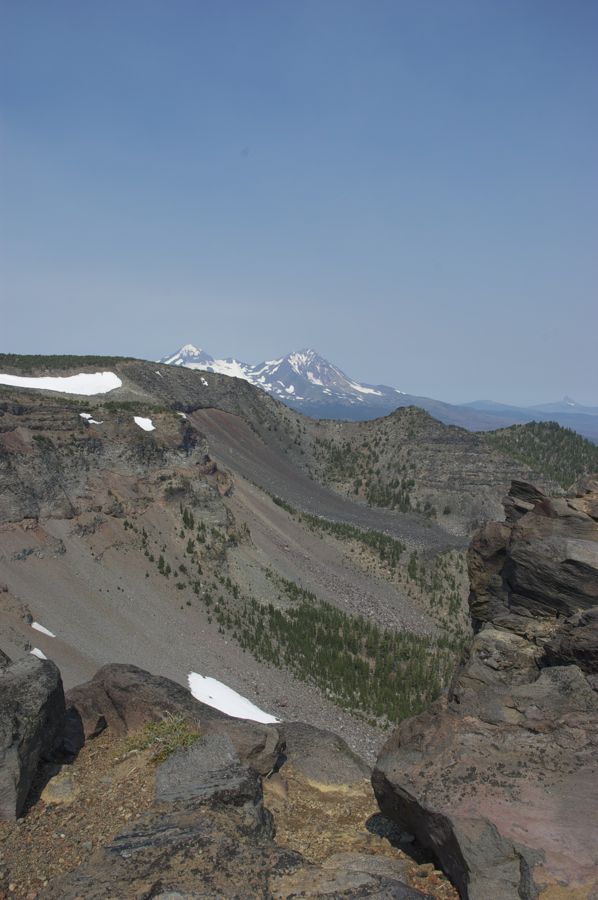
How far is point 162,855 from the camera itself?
822 cm

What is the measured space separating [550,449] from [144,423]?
75527 mm

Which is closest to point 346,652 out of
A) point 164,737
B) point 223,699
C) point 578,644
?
point 223,699

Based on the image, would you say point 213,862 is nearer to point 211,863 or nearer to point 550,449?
point 211,863

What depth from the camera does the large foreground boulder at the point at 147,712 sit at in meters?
12.7

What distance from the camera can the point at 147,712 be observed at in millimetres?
13398

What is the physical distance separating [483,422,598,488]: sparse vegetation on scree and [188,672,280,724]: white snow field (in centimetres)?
7112

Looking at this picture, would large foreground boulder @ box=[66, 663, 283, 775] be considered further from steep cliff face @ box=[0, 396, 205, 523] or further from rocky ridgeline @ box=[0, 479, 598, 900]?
steep cliff face @ box=[0, 396, 205, 523]

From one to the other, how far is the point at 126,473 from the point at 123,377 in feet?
134

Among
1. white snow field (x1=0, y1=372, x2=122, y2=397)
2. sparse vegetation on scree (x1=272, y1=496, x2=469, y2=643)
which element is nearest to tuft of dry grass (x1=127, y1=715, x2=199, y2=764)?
sparse vegetation on scree (x1=272, y1=496, x2=469, y2=643)

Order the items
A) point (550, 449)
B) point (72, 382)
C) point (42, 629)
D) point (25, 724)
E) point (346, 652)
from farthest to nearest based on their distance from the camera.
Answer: point (550, 449) → point (72, 382) → point (346, 652) → point (42, 629) → point (25, 724)

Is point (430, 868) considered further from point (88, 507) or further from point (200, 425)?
point (200, 425)

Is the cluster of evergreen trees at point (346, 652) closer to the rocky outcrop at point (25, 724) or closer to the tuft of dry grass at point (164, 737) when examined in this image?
the tuft of dry grass at point (164, 737)

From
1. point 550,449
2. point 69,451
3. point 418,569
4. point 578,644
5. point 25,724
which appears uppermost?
point 550,449

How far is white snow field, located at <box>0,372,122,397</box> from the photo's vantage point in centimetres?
7594
